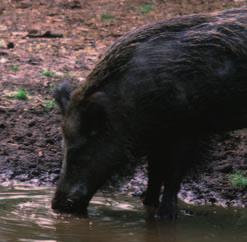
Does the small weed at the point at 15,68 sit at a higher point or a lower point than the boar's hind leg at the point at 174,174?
higher

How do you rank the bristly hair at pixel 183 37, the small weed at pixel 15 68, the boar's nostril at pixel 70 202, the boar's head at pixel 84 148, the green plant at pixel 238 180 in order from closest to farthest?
the bristly hair at pixel 183 37, the boar's head at pixel 84 148, the boar's nostril at pixel 70 202, the green plant at pixel 238 180, the small weed at pixel 15 68

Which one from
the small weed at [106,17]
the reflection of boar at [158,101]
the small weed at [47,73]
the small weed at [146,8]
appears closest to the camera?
the reflection of boar at [158,101]

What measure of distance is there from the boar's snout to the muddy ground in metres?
1.01

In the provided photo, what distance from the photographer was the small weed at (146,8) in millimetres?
16109

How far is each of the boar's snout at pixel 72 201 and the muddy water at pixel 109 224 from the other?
98 millimetres

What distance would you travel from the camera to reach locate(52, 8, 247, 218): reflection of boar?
6379 millimetres

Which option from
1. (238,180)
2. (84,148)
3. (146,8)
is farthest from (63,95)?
(146,8)

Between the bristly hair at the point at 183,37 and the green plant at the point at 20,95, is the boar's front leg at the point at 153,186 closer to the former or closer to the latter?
the bristly hair at the point at 183,37

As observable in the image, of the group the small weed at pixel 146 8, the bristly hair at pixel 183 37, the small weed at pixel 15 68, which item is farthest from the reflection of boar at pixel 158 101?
the small weed at pixel 146 8

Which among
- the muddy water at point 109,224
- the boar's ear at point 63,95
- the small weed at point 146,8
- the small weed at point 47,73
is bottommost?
the muddy water at point 109,224

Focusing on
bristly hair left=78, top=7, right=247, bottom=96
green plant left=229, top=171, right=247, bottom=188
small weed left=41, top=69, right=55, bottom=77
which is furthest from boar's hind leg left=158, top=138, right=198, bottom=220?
small weed left=41, top=69, right=55, bottom=77

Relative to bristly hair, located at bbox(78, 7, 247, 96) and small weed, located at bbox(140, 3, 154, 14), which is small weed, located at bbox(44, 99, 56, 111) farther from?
small weed, located at bbox(140, 3, 154, 14)

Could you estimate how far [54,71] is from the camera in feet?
37.6

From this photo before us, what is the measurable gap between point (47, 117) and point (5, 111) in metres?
0.54
